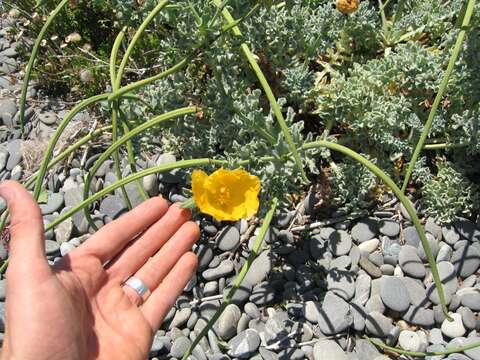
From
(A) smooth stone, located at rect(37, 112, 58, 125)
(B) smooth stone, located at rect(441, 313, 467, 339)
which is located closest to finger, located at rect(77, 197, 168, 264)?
(B) smooth stone, located at rect(441, 313, 467, 339)

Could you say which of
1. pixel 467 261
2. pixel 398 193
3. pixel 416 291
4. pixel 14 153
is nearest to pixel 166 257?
pixel 398 193

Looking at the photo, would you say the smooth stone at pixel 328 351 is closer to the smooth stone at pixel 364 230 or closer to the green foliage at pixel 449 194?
the smooth stone at pixel 364 230

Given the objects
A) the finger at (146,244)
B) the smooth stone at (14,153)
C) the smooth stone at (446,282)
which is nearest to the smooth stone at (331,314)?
the smooth stone at (446,282)

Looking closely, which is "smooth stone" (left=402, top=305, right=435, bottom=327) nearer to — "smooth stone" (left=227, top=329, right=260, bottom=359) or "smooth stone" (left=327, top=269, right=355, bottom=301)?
"smooth stone" (left=327, top=269, right=355, bottom=301)

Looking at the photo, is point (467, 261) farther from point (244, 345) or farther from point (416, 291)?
point (244, 345)

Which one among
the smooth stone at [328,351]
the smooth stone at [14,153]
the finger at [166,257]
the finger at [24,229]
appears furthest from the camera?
the smooth stone at [14,153]

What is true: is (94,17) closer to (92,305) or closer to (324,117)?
(324,117)

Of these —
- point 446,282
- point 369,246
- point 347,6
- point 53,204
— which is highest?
point 347,6
